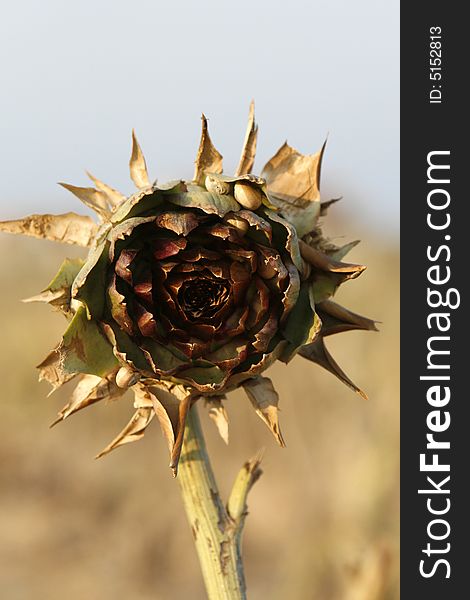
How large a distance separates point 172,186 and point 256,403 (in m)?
0.37

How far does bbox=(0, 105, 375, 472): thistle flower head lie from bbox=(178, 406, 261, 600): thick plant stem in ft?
0.60

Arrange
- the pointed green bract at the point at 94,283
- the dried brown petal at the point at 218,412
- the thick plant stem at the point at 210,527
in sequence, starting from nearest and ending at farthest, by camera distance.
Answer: the pointed green bract at the point at 94,283, the dried brown petal at the point at 218,412, the thick plant stem at the point at 210,527

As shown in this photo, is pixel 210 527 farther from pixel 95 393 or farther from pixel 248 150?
pixel 248 150

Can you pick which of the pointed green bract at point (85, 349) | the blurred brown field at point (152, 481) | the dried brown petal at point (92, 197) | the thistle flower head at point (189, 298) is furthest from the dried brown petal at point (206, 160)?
the blurred brown field at point (152, 481)

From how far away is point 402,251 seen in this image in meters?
2.56

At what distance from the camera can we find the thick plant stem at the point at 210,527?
4.78ft

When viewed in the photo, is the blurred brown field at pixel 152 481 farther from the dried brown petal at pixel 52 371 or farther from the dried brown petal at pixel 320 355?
the dried brown petal at pixel 52 371

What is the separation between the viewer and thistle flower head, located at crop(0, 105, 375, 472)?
4.00ft

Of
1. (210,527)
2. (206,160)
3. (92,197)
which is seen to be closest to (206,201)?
(206,160)

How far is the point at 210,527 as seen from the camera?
1485 millimetres

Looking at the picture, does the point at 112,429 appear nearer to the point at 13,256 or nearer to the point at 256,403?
the point at 13,256

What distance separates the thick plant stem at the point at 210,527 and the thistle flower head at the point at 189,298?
18 centimetres

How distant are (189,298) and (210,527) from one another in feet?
1.59

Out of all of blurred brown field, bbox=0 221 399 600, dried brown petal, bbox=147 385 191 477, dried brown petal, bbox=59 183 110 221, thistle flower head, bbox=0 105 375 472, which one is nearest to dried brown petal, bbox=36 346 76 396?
thistle flower head, bbox=0 105 375 472
